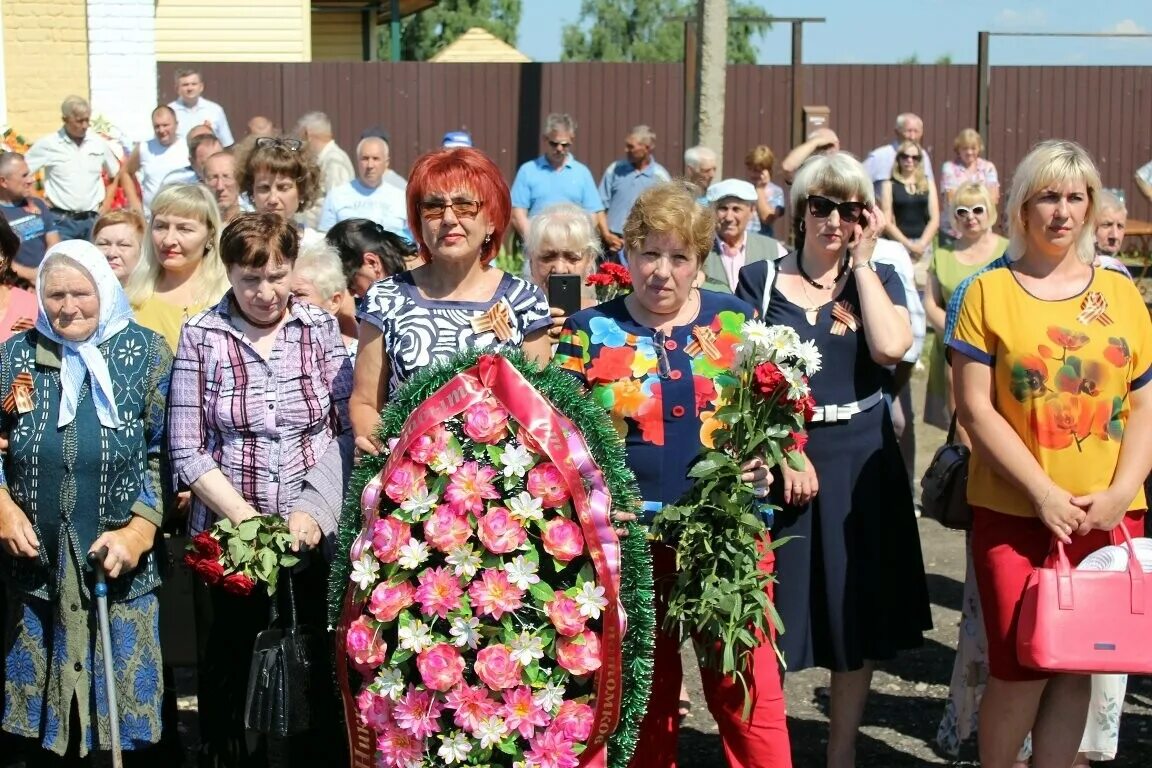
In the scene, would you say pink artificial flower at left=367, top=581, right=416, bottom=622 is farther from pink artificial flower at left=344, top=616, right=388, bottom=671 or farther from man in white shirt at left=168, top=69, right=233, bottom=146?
man in white shirt at left=168, top=69, right=233, bottom=146

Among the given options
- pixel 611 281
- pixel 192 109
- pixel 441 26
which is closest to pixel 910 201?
pixel 192 109

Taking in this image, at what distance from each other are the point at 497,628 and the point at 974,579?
217cm

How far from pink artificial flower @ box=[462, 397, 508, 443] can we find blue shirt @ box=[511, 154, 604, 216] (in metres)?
7.83

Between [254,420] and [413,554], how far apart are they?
35.3 inches

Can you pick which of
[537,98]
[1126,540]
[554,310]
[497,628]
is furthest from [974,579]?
[537,98]

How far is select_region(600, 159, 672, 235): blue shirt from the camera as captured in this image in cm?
1160

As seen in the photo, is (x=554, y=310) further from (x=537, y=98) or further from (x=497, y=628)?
(x=537, y=98)

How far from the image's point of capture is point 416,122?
17.8 meters

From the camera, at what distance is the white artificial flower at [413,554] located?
3.58m

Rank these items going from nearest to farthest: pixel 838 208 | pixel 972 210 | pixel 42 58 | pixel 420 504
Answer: pixel 420 504
pixel 838 208
pixel 972 210
pixel 42 58

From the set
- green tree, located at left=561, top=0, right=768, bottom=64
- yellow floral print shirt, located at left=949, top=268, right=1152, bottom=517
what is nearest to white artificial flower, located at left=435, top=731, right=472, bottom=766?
yellow floral print shirt, located at left=949, top=268, right=1152, bottom=517

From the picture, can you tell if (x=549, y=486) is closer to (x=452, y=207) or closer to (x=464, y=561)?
(x=464, y=561)

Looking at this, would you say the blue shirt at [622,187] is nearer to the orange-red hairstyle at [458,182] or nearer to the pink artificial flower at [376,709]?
the orange-red hairstyle at [458,182]

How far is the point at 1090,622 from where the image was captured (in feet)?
13.1
